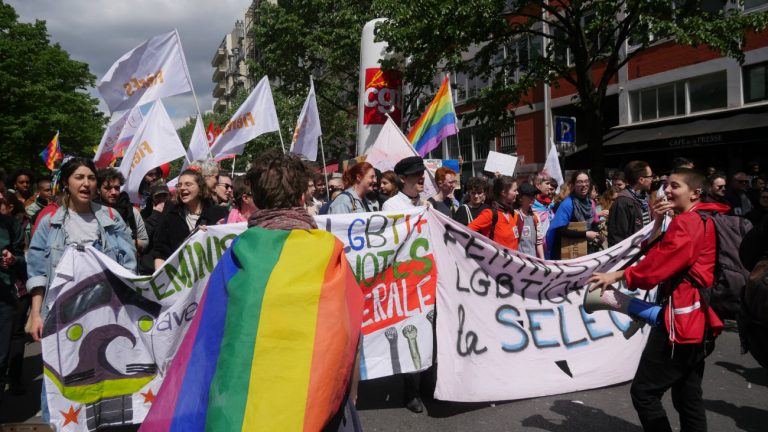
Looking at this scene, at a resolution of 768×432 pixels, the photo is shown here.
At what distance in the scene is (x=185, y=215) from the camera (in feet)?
18.3

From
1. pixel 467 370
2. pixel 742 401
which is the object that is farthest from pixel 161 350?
pixel 742 401

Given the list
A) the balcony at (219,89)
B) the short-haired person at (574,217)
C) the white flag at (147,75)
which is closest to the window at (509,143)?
the white flag at (147,75)

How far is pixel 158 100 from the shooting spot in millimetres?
7629

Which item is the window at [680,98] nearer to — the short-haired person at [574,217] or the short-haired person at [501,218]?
the short-haired person at [574,217]

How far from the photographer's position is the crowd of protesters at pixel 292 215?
314 cm

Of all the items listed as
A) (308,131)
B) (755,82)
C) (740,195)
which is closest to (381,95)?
(308,131)

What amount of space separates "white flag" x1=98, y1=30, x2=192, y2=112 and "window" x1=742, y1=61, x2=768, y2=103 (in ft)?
52.2

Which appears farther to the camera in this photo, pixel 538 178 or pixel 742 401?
A: pixel 538 178

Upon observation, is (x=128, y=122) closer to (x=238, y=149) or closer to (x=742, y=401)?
(x=238, y=149)

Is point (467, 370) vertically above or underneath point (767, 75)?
underneath

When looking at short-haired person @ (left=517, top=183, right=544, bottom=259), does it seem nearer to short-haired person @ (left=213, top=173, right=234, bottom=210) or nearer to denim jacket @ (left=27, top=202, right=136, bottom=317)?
short-haired person @ (left=213, top=173, right=234, bottom=210)

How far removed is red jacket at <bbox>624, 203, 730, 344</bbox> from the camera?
→ 122 inches

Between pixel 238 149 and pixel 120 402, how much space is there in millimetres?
5699

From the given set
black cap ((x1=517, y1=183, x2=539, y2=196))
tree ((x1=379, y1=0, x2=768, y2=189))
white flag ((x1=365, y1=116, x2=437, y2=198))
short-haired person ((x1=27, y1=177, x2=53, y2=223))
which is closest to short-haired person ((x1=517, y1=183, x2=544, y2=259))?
black cap ((x1=517, y1=183, x2=539, y2=196))
